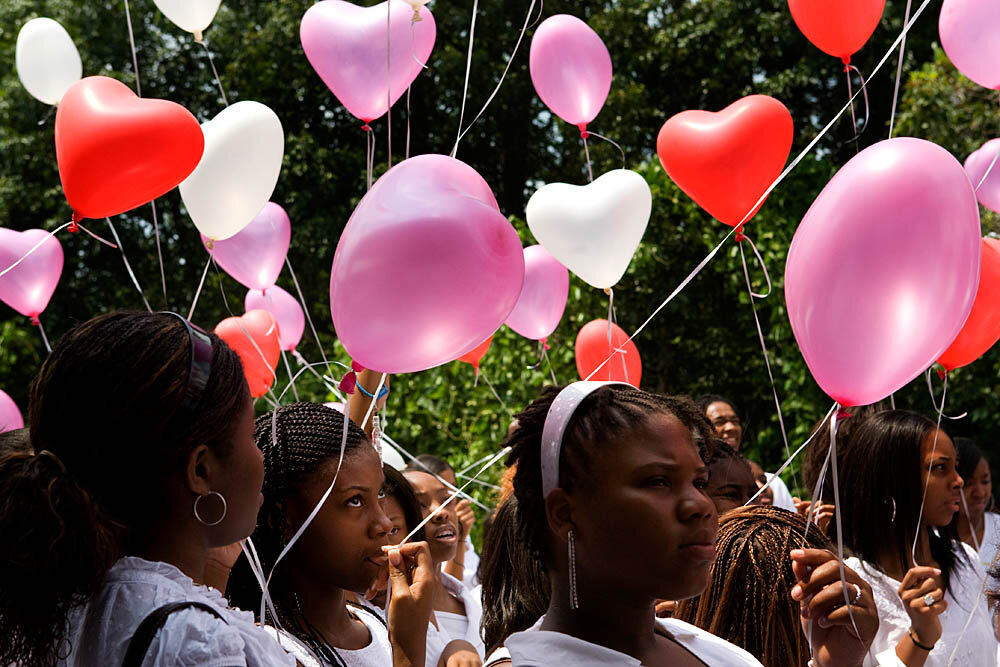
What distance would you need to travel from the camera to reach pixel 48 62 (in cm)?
489

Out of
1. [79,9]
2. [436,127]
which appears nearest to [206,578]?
[436,127]

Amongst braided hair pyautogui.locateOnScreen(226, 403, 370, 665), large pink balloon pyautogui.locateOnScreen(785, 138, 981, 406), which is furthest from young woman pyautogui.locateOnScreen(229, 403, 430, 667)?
large pink balloon pyautogui.locateOnScreen(785, 138, 981, 406)

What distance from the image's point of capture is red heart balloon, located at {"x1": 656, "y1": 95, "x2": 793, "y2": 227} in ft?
11.7

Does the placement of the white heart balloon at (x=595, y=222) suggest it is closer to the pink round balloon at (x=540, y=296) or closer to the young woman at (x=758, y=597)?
the pink round balloon at (x=540, y=296)

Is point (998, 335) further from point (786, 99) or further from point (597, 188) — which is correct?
point (786, 99)

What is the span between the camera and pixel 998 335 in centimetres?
377

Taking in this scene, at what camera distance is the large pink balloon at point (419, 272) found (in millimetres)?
2328

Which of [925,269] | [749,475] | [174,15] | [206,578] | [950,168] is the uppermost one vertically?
[950,168]

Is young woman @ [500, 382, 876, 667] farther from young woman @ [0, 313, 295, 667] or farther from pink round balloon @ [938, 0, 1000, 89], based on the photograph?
pink round balloon @ [938, 0, 1000, 89]

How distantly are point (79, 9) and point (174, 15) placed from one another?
10.6 metres

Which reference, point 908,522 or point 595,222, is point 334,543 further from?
point 595,222

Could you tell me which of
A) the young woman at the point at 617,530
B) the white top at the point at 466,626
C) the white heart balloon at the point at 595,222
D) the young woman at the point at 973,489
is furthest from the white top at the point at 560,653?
the young woman at the point at 973,489

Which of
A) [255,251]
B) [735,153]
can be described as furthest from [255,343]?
[735,153]

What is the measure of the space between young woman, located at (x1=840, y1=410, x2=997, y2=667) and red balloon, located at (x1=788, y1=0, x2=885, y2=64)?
4.03 ft
